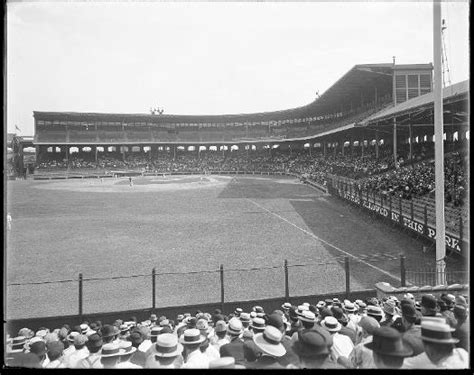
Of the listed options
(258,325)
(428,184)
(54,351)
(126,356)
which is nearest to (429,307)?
(258,325)

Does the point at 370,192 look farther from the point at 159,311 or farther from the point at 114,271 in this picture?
the point at 159,311

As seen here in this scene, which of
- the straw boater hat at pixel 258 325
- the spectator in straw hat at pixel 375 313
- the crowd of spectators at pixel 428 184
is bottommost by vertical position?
the spectator in straw hat at pixel 375 313

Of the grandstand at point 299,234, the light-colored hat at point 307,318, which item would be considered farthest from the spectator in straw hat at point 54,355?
the light-colored hat at point 307,318

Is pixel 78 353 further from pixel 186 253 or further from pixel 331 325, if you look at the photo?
pixel 186 253

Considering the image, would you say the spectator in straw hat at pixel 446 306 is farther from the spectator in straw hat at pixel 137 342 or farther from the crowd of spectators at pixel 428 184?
the crowd of spectators at pixel 428 184

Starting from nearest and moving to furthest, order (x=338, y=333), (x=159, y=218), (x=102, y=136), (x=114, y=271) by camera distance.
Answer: (x=338, y=333) → (x=114, y=271) → (x=159, y=218) → (x=102, y=136)
